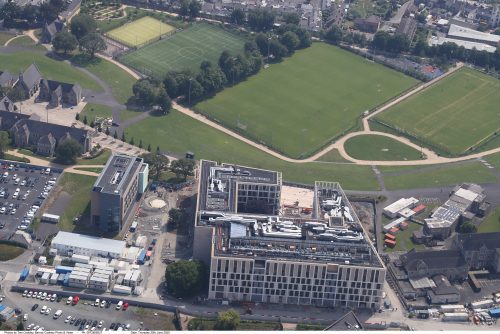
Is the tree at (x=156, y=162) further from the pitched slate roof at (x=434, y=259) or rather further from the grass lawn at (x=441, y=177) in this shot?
the pitched slate roof at (x=434, y=259)

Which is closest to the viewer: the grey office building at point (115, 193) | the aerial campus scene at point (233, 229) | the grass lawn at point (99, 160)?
the aerial campus scene at point (233, 229)

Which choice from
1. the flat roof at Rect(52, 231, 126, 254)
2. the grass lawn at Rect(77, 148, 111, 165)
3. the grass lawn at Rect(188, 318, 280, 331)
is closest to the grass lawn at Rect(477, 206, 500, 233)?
the grass lawn at Rect(188, 318, 280, 331)

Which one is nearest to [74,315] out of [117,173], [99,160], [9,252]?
[9,252]

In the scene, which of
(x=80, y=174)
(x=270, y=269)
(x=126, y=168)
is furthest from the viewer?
(x=80, y=174)

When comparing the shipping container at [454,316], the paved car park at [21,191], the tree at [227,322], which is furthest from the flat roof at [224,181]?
the shipping container at [454,316]

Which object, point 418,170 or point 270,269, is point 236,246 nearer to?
point 270,269

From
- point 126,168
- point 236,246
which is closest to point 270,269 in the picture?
point 236,246
